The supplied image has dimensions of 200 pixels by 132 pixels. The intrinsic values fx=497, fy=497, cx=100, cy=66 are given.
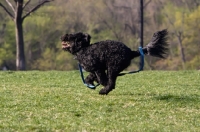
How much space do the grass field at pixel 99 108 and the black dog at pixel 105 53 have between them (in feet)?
1.46

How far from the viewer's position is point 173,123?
26.0 ft

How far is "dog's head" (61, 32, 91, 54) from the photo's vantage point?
33.1 ft

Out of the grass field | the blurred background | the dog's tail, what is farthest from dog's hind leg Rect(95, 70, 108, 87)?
the blurred background

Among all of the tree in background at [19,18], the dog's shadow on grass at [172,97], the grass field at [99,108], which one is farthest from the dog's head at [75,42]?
the tree in background at [19,18]

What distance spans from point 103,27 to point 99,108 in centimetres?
3859

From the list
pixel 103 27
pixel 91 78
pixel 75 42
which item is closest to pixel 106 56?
pixel 75 42

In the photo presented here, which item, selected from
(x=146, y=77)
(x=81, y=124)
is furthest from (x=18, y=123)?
(x=146, y=77)

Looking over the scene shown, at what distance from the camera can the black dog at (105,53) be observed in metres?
9.75

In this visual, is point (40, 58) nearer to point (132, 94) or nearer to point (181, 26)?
point (181, 26)

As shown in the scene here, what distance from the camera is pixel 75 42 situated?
1009 centimetres

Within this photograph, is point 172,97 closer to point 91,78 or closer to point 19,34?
point 91,78

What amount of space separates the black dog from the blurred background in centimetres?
3471

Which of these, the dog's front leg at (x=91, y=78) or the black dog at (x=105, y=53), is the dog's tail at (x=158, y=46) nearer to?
the black dog at (x=105, y=53)

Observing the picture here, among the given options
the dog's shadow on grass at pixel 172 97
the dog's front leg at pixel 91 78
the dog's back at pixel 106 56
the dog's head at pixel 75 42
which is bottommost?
the dog's shadow on grass at pixel 172 97
